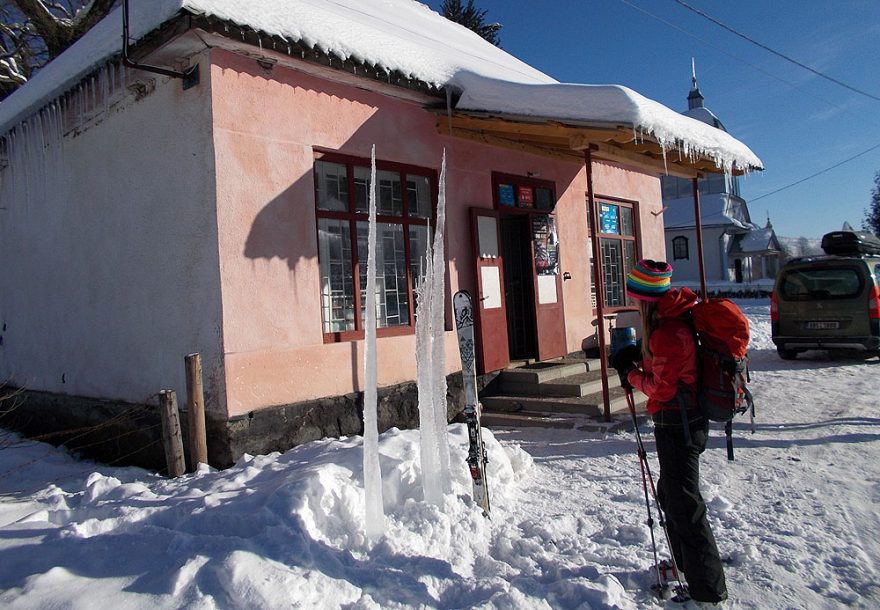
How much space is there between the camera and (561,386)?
7.41 meters

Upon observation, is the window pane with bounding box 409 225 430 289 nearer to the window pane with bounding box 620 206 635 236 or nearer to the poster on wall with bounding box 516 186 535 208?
the poster on wall with bounding box 516 186 535 208

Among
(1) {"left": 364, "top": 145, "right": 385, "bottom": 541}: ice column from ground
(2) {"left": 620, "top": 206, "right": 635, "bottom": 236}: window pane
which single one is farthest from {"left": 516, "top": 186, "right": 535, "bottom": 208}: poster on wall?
(1) {"left": 364, "top": 145, "right": 385, "bottom": 541}: ice column from ground

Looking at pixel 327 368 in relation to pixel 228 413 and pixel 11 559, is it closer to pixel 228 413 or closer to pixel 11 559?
pixel 228 413

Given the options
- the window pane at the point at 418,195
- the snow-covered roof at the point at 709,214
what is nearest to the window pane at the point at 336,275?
the window pane at the point at 418,195

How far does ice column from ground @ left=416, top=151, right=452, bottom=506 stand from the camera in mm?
3877

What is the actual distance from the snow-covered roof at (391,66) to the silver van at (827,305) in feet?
11.1

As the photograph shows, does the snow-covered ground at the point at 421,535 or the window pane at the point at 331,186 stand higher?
the window pane at the point at 331,186

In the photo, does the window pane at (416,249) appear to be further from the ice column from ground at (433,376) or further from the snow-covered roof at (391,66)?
the ice column from ground at (433,376)

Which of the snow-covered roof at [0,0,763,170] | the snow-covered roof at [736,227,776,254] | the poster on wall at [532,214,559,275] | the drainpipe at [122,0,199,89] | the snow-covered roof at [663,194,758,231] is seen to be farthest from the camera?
the snow-covered roof at [736,227,776,254]

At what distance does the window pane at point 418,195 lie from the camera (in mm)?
7047

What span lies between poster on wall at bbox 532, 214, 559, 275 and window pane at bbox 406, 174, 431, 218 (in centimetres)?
201

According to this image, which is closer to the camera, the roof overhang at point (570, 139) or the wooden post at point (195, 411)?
the wooden post at point (195, 411)

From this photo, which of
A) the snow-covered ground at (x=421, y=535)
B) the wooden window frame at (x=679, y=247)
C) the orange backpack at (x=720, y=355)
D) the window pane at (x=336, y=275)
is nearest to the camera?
the orange backpack at (x=720, y=355)

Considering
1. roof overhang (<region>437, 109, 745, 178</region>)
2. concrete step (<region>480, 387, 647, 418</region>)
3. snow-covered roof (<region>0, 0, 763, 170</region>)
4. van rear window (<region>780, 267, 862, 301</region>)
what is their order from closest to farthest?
snow-covered roof (<region>0, 0, 763, 170</region>) < roof overhang (<region>437, 109, 745, 178</region>) < concrete step (<region>480, 387, 647, 418</region>) < van rear window (<region>780, 267, 862, 301</region>)
